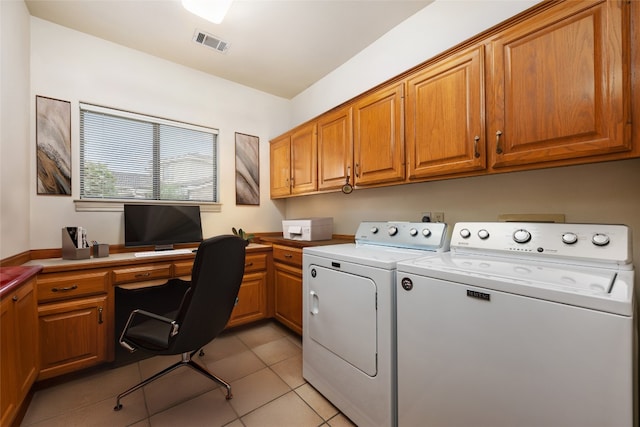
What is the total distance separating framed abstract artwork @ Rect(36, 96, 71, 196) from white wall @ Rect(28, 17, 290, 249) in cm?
4

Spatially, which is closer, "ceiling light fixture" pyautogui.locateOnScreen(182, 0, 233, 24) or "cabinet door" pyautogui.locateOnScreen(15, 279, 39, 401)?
"cabinet door" pyautogui.locateOnScreen(15, 279, 39, 401)

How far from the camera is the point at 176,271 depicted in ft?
7.41

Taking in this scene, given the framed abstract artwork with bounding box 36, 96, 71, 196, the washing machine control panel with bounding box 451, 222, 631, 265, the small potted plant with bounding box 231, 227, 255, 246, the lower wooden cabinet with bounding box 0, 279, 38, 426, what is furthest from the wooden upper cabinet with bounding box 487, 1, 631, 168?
the framed abstract artwork with bounding box 36, 96, 71, 196

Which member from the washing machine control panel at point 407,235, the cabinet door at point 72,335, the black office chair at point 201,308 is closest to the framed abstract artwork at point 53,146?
the cabinet door at point 72,335

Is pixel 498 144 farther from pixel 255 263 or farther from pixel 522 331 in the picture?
pixel 255 263

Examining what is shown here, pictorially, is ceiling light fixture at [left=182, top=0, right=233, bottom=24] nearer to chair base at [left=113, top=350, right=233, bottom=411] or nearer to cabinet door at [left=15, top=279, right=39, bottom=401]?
cabinet door at [left=15, top=279, right=39, bottom=401]

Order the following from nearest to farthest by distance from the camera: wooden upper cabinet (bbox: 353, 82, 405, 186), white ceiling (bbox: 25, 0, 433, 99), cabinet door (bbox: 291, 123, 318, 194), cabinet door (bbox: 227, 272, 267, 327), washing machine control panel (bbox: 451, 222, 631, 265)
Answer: washing machine control panel (bbox: 451, 222, 631, 265) → wooden upper cabinet (bbox: 353, 82, 405, 186) → white ceiling (bbox: 25, 0, 433, 99) → cabinet door (bbox: 227, 272, 267, 327) → cabinet door (bbox: 291, 123, 318, 194)

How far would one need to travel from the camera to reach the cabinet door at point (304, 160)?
2.73m

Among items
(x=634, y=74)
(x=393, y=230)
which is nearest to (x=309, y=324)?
(x=393, y=230)

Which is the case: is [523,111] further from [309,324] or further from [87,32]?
[87,32]

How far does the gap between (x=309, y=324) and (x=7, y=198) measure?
2163 mm

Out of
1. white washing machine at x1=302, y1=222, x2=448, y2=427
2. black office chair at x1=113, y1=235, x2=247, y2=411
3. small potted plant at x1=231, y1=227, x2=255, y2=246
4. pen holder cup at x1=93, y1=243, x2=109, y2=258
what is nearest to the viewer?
white washing machine at x1=302, y1=222, x2=448, y2=427

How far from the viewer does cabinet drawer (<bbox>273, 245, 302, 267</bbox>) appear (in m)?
2.45

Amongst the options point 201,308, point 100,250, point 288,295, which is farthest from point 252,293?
point 100,250
